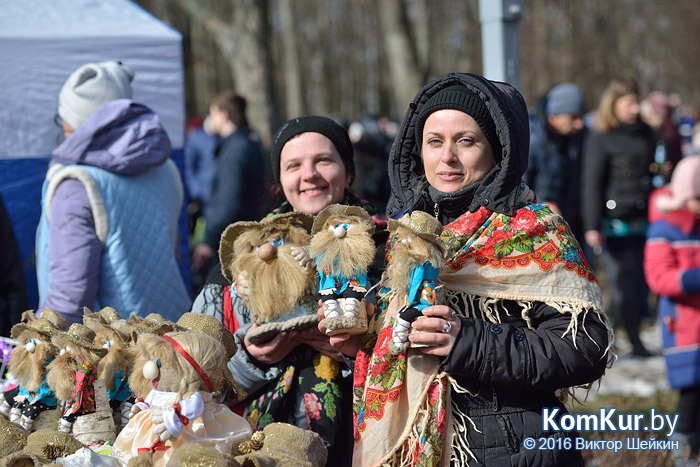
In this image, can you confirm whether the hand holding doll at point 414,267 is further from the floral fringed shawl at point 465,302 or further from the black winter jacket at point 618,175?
the black winter jacket at point 618,175

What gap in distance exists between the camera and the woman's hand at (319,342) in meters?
2.59

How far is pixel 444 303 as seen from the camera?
2.30 metres

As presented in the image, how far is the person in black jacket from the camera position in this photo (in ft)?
22.5

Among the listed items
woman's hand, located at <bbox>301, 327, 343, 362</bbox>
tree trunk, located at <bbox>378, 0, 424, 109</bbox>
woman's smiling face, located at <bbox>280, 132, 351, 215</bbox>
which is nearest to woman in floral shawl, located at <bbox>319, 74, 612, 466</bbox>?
woman's hand, located at <bbox>301, 327, 343, 362</bbox>

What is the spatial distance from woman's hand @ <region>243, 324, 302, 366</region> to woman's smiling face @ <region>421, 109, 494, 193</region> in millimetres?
667

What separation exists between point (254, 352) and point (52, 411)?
0.65 metres

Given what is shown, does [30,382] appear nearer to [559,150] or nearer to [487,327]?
[487,327]

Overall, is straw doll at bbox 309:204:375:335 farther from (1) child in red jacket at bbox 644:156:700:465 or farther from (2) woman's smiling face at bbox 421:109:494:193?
(1) child in red jacket at bbox 644:156:700:465

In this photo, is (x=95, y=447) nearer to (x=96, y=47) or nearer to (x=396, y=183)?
(x=396, y=183)

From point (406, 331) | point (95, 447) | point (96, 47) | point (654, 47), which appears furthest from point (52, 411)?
point (654, 47)

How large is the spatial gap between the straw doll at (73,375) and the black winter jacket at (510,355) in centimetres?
107

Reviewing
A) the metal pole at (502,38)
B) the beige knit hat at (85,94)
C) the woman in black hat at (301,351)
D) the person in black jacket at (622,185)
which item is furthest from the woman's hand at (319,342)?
the person in black jacket at (622,185)

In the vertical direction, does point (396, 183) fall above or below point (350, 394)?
above

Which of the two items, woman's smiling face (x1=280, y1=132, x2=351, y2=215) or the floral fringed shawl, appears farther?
woman's smiling face (x1=280, y1=132, x2=351, y2=215)
